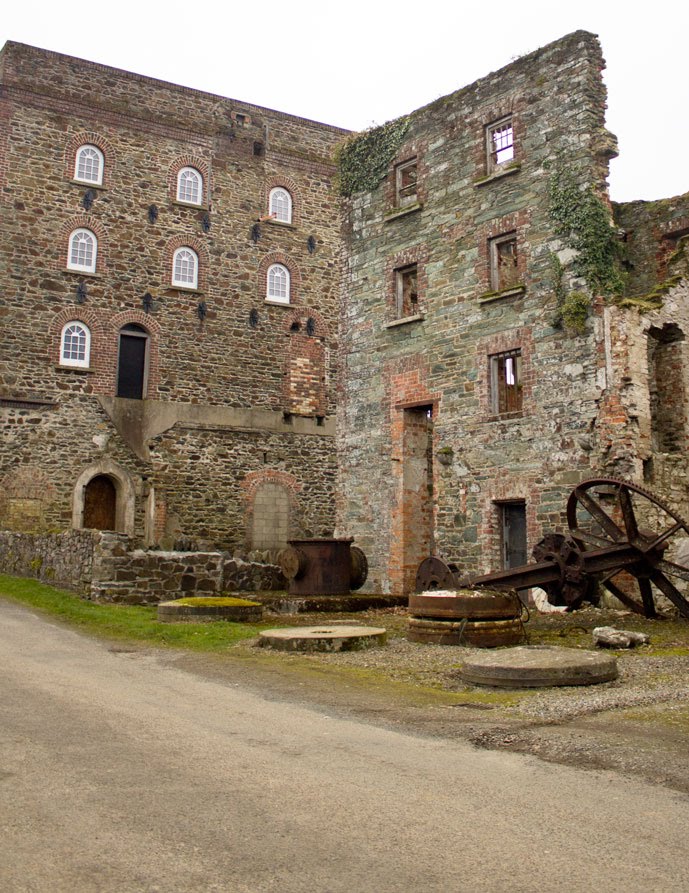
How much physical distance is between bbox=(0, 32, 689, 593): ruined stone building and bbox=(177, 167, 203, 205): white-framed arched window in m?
0.07

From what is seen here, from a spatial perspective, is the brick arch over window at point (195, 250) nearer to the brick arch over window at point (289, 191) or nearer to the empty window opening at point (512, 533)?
the brick arch over window at point (289, 191)

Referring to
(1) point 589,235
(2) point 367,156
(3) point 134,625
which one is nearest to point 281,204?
(2) point 367,156

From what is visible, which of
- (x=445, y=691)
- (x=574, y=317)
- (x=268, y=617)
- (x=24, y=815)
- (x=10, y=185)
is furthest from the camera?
(x=10, y=185)

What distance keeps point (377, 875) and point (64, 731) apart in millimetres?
3212

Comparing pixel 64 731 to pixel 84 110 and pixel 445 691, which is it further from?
pixel 84 110

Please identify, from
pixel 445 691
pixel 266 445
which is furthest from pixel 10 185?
pixel 445 691

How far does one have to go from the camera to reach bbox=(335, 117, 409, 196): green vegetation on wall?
20188 mm

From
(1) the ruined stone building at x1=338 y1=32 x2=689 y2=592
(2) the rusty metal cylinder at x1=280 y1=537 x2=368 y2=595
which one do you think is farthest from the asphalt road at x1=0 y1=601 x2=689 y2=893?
(1) the ruined stone building at x1=338 y1=32 x2=689 y2=592

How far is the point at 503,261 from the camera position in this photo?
17.6m

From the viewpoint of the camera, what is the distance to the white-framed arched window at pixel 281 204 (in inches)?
1095

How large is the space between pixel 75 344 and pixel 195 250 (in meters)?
4.81

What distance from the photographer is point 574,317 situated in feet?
51.3

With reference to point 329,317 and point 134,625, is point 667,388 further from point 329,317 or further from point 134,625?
point 329,317

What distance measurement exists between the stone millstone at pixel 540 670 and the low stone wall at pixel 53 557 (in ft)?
26.9
